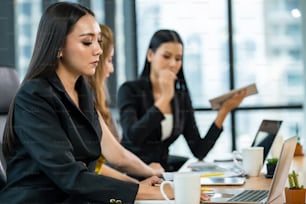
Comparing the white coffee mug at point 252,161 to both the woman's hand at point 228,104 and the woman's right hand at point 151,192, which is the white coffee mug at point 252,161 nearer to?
the woman's right hand at point 151,192

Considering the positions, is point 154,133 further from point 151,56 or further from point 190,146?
point 151,56

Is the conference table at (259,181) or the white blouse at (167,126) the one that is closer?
the conference table at (259,181)

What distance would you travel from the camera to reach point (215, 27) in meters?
3.01

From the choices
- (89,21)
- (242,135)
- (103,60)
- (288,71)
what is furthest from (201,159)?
(288,71)

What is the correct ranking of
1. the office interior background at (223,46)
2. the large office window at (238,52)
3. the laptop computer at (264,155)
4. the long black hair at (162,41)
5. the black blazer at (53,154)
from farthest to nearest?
the large office window at (238,52) → the office interior background at (223,46) → the long black hair at (162,41) → the laptop computer at (264,155) → the black blazer at (53,154)

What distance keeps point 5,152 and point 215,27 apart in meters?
1.94

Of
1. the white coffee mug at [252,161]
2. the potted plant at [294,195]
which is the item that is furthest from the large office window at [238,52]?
the potted plant at [294,195]

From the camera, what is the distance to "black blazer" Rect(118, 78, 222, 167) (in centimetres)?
191

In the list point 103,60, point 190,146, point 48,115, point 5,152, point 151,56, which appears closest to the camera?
point 48,115

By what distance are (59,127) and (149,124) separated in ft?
2.57

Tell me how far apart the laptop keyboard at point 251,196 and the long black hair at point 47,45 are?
45 cm

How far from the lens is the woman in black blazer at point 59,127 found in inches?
43.1

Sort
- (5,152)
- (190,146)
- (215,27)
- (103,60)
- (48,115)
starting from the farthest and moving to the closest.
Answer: (215,27) < (190,146) < (103,60) < (5,152) < (48,115)

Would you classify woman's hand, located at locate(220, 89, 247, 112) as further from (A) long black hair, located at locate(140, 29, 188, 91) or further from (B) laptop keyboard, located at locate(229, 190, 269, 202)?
(B) laptop keyboard, located at locate(229, 190, 269, 202)
